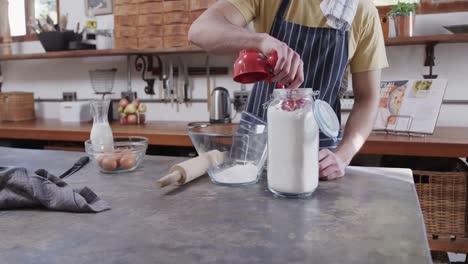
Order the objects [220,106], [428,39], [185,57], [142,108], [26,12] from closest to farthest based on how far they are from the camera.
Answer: [428,39] < [220,106] < [142,108] < [185,57] < [26,12]

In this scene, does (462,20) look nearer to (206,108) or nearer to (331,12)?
(331,12)

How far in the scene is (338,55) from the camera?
4.54 ft

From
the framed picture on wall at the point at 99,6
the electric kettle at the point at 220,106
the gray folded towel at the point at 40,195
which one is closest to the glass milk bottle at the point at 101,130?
the gray folded towel at the point at 40,195

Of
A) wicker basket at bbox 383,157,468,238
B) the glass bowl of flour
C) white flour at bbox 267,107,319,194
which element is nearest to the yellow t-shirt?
the glass bowl of flour

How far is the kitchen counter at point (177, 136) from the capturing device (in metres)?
1.89

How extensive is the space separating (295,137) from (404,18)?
179 centimetres

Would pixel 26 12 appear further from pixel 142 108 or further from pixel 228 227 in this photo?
pixel 228 227

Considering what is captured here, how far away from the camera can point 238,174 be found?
1.01m

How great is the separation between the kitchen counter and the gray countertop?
100 centimetres

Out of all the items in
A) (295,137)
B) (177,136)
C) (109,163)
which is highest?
(295,137)

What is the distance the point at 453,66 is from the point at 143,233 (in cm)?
227

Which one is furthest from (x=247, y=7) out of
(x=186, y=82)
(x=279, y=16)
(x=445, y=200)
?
(x=186, y=82)

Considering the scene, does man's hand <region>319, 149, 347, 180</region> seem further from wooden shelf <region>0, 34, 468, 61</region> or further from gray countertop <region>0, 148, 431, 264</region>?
wooden shelf <region>0, 34, 468, 61</region>

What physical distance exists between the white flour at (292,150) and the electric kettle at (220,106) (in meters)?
1.70
